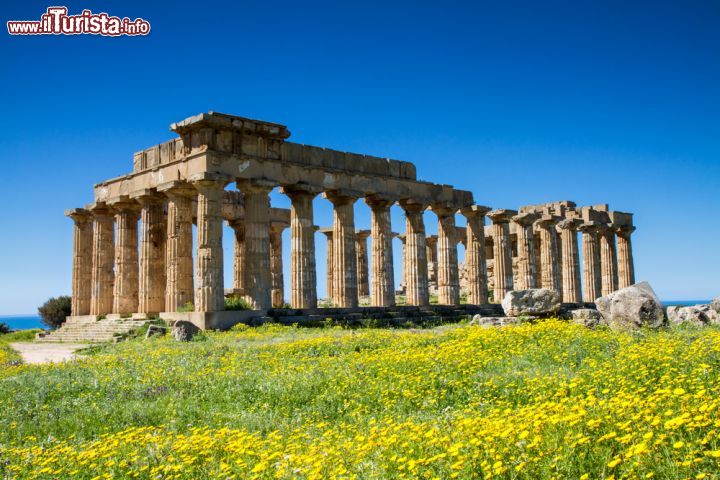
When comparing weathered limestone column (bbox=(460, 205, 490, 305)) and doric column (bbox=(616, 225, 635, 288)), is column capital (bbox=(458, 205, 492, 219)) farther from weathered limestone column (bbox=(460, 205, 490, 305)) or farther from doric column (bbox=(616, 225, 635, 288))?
doric column (bbox=(616, 225, 635, 288))

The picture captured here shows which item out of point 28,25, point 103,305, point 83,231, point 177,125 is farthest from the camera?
point 83,231

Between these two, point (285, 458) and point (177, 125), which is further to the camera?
point (177, 125)

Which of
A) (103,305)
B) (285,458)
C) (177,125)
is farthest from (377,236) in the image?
(285,458)

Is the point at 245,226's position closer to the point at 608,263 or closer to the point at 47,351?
the point at 47,351

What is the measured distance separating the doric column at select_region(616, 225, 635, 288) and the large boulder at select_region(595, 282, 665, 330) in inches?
1303

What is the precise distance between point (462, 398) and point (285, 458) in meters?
4.58

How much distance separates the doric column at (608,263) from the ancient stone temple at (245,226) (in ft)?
30.2

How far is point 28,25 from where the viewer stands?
21.1 m

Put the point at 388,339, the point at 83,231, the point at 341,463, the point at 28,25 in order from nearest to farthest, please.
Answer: the point at 341,463 → the point at 388,339 → the point at 28,25 → the point at 83,231

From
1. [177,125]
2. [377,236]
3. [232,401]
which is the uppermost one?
[177,125]

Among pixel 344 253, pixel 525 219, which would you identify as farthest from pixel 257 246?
pixel 525 219

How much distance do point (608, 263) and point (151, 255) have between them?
32275 millimetres

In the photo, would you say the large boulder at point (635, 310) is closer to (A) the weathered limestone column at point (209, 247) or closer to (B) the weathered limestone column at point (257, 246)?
(B) the weathered limestone column at point (257, 246)

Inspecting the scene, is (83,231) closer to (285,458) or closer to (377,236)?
(377,236)
